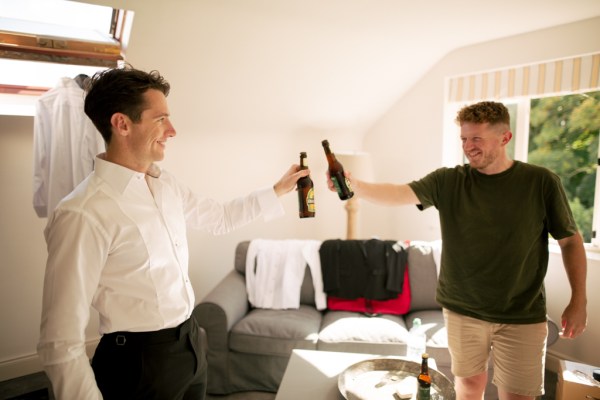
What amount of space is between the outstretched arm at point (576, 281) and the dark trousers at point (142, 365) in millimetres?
1432

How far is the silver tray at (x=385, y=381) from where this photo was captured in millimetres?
1444

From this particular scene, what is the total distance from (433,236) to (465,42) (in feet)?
5.33

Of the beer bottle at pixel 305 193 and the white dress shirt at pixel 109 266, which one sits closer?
the white dress shirt at pixel 109 266

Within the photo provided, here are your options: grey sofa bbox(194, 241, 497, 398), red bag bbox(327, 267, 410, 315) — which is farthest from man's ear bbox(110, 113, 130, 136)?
red bag bbox(327, 267, 410, 315)

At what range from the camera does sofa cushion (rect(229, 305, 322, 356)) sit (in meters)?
2.43

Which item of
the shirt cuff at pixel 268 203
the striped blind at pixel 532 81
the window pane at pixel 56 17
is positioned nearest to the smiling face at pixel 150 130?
the shirt cuff at pixel 268 203

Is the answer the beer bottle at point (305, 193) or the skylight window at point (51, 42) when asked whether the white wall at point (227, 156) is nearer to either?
the skylight window at point (51, 42)

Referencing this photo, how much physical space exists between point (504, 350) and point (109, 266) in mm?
1452

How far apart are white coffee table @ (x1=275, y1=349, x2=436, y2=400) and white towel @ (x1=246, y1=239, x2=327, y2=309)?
99cm

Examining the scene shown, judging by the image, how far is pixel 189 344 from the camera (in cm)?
122

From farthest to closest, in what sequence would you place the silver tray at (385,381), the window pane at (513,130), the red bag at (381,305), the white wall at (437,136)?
the window pane at (513,130), the red bag at (381,305), the white wall at (437,136), the silver tray at (385,381)

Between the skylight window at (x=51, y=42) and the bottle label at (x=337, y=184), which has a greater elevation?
the skylight window at (x=51, y=42)

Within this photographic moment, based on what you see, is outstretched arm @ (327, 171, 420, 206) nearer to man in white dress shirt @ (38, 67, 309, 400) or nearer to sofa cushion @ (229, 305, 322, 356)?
man in white dress shirt @ (38, 67, 309, 400)

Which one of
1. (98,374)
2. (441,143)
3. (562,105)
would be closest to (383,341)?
(98,374)
